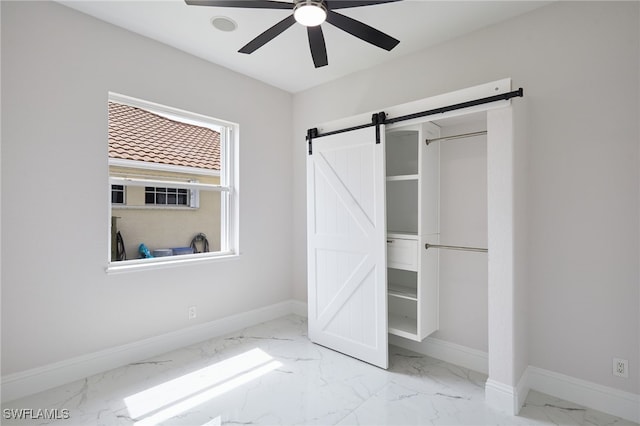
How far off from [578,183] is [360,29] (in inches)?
72.4

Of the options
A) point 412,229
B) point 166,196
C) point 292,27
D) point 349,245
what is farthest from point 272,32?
point 412,229

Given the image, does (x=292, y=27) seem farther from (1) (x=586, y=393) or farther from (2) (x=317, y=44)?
(1) (x=586, y=393)

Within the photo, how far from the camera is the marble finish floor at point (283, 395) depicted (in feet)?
6.68

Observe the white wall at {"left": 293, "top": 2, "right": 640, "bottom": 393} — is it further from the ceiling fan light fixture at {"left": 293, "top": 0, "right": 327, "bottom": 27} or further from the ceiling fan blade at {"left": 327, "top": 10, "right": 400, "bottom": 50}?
the ceiling fan light fixture at {"left": 293, "top": 0, "right": 327, "bottom": 27}

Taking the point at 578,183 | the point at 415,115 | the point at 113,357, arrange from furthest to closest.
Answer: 1. the point at 113,357
2. the point at 415,115
3. the point at 578,183

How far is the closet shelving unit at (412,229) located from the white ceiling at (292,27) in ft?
2.74

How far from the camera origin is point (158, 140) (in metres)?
3.08

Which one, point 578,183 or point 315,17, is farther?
point 578,183

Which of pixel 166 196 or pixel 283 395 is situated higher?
pixel 166 196

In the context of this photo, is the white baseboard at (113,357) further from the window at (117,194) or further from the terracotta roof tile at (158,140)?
the terracotta roof tile at (158,140)

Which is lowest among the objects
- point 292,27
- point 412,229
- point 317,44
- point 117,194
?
point 412,229

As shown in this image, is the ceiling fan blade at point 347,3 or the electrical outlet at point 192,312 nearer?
the ceiling fan blade at point 347,3

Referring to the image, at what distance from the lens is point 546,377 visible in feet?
7.74

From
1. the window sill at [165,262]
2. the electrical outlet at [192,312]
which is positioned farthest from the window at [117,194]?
the electrical outlet at [192,312]
